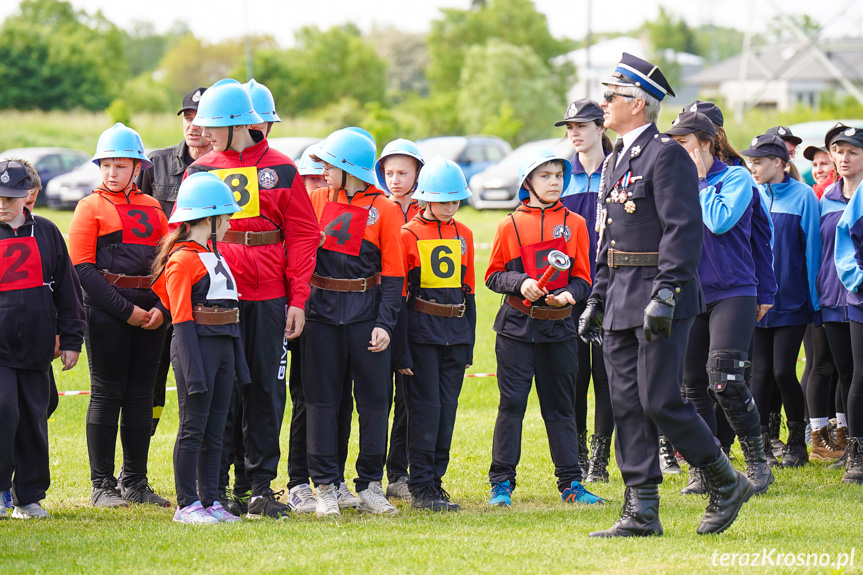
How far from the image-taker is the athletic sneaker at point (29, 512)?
6.34m

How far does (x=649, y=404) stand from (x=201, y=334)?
258 centimetres

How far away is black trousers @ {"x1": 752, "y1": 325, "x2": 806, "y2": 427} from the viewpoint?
816cm

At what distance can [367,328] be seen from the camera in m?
6.55

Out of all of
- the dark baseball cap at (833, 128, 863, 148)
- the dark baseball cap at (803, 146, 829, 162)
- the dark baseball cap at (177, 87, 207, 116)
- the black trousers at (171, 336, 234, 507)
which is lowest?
the black trousers at (171, 336, 234, 507)

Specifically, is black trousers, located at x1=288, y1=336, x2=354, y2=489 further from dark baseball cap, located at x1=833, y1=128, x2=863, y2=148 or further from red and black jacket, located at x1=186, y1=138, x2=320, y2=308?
dark baseball cap, located at x1=833, y1=128, x2=863, y2=148

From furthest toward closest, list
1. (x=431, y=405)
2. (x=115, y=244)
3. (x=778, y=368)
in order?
(x=778, y=368) → (x=431, y=405) → (x=115, y=244)

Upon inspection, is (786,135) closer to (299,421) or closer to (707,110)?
(707,110)

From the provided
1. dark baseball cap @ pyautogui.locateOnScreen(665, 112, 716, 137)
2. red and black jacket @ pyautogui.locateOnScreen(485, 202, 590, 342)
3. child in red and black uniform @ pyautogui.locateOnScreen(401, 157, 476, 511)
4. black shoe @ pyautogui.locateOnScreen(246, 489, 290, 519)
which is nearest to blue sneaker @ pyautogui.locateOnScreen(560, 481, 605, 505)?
child in red and black uniform @ pyautogui.locateOnScreen(401, 157, 476, 511)

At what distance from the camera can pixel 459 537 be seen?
220 inches

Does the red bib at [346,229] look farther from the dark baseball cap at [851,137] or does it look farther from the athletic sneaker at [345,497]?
the dark baseball cap at [851,137]

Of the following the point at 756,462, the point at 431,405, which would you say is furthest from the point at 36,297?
the point at 756,462

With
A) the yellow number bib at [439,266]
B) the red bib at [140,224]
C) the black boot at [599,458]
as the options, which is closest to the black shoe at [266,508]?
the yellow number bib at [439,266]

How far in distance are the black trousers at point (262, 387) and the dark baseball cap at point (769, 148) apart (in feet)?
13.2

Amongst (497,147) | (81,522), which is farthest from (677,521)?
(497,147)
